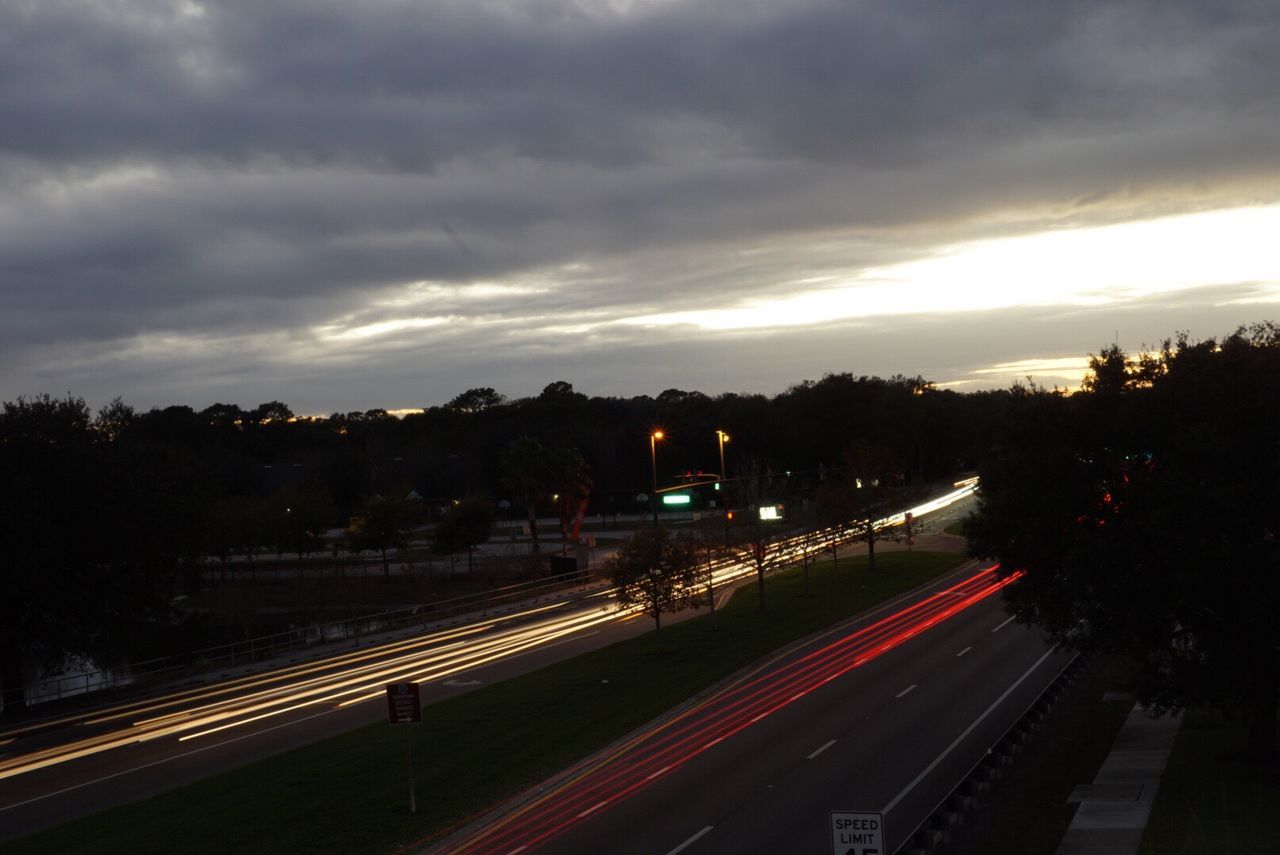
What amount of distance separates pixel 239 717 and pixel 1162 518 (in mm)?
26171

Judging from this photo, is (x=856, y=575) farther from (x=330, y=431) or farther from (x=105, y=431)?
(x=330, y=431)

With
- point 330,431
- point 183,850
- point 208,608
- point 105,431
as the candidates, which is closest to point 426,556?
point 208,608

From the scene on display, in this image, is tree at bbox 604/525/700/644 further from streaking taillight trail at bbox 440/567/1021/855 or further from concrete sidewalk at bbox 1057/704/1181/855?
concrete sidewalk at bbox 1057/704/1181/855

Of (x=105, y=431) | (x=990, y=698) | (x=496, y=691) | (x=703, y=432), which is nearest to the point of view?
(x=990, y=698)

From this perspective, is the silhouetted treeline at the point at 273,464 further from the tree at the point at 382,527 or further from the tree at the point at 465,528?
the tree at the point at 465,528

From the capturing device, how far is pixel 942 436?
149500 mm

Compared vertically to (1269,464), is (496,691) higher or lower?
lower

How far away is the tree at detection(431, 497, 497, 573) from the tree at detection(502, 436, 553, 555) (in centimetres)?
484

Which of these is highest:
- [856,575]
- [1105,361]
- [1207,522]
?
[1105,361]

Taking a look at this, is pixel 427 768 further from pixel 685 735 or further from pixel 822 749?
pixel 822 749

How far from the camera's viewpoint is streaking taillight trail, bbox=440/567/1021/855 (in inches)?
828

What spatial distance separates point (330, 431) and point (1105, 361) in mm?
158293

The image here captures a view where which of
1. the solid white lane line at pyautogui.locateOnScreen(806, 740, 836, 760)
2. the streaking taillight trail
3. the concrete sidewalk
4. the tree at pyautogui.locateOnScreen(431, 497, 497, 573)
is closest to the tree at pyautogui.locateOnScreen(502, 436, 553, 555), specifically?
the tree at pyautogui.locateOnScreen(431, 497, 497, 573)

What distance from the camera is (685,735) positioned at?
28.5 metres
